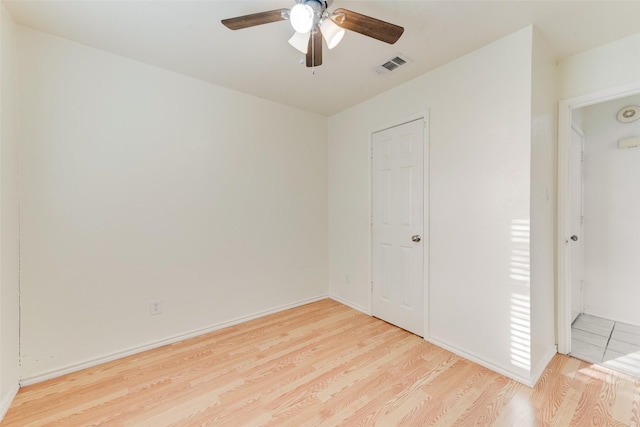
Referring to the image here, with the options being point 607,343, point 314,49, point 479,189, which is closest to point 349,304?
Answer: point 479,189

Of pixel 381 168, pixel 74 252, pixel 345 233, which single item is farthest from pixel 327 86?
pixel 74 252

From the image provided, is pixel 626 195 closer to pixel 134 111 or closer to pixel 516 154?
pixel 516 154

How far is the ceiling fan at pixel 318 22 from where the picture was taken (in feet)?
4.24

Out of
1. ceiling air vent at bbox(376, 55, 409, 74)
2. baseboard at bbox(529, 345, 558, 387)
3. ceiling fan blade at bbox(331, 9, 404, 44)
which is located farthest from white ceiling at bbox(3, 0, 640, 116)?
baseboard at bbox(529, 345, 558, 387)

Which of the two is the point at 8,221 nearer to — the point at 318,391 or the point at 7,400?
the point at 7,400

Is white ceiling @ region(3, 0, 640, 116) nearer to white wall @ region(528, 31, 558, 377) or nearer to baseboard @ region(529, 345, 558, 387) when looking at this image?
white wall @ region(528, 31, 558, 377)

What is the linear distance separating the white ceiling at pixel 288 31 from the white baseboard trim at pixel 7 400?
94.0 inches

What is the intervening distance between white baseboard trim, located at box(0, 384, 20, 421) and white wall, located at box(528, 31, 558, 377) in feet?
10.7

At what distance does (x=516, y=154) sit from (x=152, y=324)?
125 inches

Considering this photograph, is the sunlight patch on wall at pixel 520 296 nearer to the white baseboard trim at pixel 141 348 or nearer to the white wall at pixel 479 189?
the white wall at pixel 479 189

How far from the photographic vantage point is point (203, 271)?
8.32 ft

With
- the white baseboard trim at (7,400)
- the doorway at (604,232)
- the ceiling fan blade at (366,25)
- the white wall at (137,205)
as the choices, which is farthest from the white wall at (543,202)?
the white baseboard trim at (7,400)

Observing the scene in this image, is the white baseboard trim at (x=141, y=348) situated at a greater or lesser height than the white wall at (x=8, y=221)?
lesser

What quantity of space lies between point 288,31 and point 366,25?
0.70m
